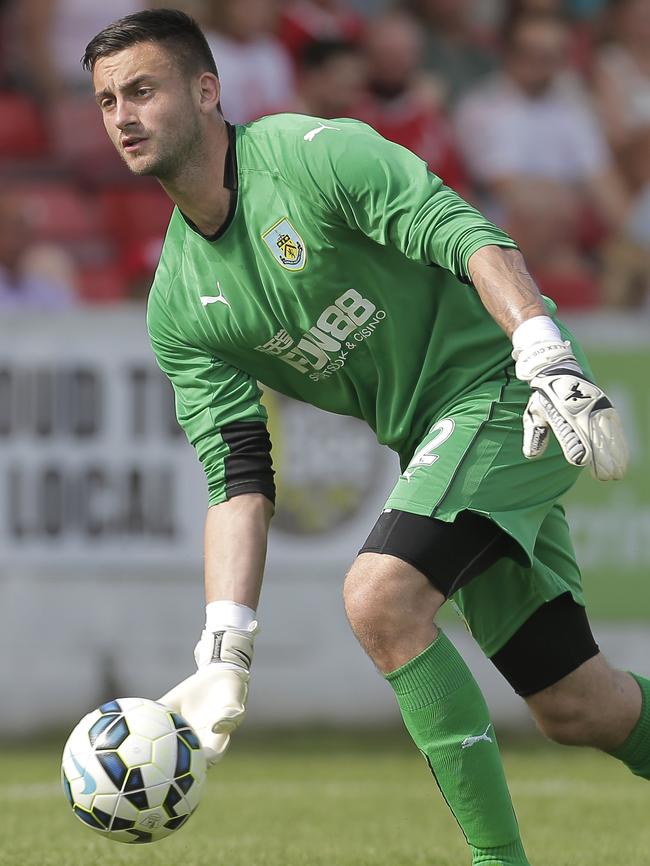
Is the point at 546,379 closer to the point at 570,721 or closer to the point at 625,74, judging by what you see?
the point at 570,721

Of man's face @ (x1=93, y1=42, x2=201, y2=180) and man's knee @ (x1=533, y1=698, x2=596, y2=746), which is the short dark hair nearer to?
man's face @ (x1=93, y1=42, x2=201, y2=180)

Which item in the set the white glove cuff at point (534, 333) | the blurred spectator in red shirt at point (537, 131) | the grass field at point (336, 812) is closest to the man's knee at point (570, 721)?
the grass field at point (336, 812)

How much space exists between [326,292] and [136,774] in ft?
4.57

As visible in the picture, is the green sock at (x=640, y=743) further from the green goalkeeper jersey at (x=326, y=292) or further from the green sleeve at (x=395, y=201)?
the green sleeve at (x=395, y=201)

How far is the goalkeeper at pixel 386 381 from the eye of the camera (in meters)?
3.76

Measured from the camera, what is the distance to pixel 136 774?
3.78 m

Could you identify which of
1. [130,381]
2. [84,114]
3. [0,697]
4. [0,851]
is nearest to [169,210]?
[84,114]

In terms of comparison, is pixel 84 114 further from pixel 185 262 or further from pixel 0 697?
pixel 185 262

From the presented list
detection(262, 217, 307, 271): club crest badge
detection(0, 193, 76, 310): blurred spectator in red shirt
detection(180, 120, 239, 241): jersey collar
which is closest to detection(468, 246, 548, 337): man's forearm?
detection(262, 217, 307, 271): club crest badge

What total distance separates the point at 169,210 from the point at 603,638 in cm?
412

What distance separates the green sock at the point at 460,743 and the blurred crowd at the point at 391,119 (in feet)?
19.8

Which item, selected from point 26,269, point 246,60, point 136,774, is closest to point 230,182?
point 136,774

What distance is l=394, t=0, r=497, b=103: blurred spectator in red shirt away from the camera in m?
11.3

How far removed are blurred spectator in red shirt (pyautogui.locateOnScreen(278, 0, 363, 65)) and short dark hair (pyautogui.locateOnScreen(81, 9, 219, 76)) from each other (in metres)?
6.62
